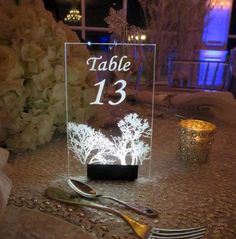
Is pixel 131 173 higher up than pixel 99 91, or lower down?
lower down

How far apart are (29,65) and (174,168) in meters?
0.45

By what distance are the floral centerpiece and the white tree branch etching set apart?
13cm

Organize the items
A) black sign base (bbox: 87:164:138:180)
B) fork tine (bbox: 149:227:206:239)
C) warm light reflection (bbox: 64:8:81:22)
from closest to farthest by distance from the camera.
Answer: fork tine (bbox: 149:227:206:239) < black sign base (bbox: 87:164:138:180) < warm light reflection (bbox: 64:8:81:22)

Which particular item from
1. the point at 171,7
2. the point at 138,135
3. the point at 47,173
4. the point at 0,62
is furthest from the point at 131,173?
the point at 171,7

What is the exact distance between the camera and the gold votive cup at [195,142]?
76cm

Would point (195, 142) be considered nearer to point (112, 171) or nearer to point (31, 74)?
point (112, 171)

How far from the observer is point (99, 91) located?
69 centimetres

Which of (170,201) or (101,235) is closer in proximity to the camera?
(101,235)

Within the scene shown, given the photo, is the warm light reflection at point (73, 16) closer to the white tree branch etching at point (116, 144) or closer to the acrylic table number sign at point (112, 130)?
the acrylic table number sign at point (112, 130)

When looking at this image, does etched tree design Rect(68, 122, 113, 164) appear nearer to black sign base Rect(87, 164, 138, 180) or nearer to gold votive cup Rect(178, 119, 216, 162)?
black sign base Rect(87, 164, 138, 180)

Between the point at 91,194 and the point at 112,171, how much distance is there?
10 cm

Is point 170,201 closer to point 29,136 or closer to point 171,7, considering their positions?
point 29,136

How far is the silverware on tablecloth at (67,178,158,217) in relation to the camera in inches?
20.8

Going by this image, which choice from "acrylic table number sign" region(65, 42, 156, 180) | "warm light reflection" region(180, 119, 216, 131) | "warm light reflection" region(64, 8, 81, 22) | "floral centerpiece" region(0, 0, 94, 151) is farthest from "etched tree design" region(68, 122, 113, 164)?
"warm light reflection" region(64, 8, 81, 22)
